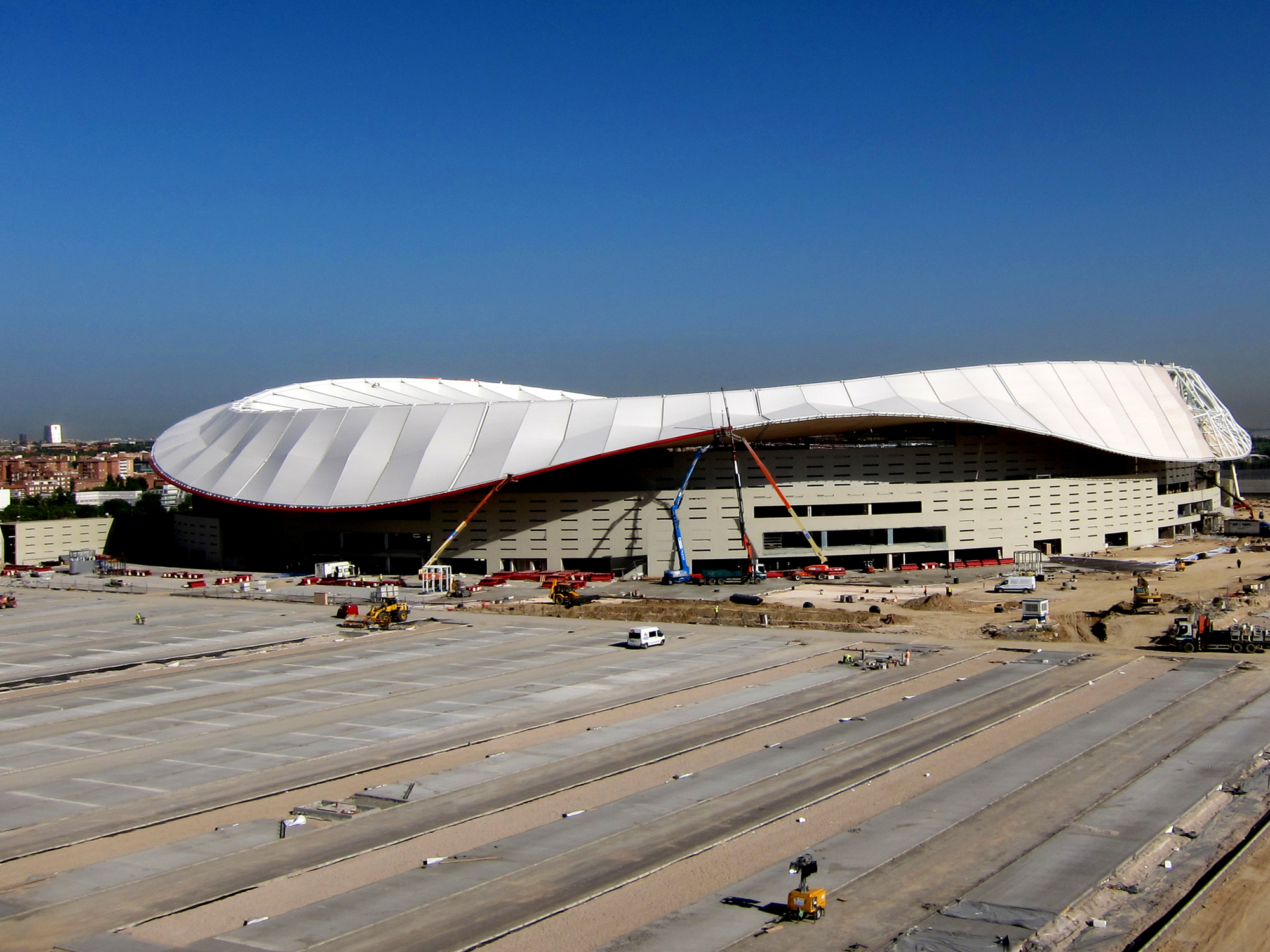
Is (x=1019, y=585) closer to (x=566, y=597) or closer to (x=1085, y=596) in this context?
(x=1085, y=596)

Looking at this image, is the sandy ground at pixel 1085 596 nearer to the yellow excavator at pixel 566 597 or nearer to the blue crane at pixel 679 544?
the blue crane at pixel 679 544

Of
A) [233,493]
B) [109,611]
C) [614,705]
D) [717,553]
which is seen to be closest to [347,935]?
[614,705]

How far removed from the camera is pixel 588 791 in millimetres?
22875

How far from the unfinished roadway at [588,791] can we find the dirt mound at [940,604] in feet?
36.5

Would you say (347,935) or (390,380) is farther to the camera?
(390,380)

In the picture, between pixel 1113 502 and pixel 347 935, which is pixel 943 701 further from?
pixel 1113 502

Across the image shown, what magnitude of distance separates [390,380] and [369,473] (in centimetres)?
2734

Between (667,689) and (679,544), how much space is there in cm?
2877

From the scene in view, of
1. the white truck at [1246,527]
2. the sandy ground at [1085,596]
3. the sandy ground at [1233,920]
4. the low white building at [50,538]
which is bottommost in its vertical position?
the sandy ground at [1233,920]

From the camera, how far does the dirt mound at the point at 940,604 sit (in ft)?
165

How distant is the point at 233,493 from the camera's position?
217 ft

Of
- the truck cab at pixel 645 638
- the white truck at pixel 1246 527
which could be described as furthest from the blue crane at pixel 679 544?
the white truck at pixel 1246 527

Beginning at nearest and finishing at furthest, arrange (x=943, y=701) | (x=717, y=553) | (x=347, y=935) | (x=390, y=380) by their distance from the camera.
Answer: (x=347, y=935), (x=943, y=701), (x=717, y=553), (x=390, y=380)

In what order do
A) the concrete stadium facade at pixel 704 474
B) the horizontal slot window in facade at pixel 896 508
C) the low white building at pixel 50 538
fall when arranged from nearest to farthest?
the concrete stadium facade at pixel 704 474 < the horizontal slot window in facade at pixel 896 508 < the low white building at pixel 50 538
